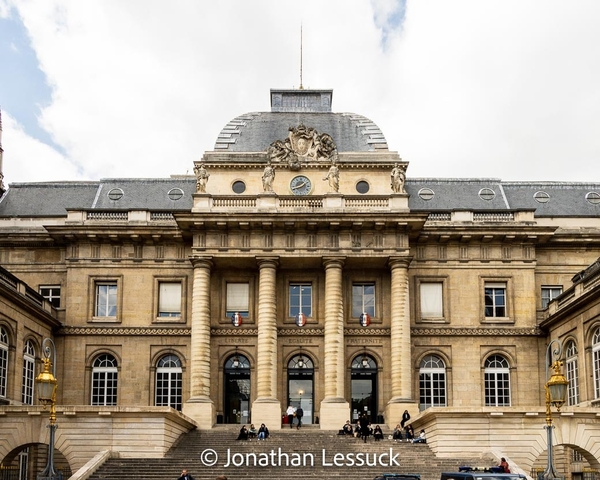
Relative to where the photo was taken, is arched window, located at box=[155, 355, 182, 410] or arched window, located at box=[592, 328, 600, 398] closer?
arched window, located at box=[592, 328, 600, 398]

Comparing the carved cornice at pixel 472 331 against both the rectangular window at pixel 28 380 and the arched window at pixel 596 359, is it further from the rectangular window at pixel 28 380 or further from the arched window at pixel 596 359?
the rectangular window at pixel 28 380

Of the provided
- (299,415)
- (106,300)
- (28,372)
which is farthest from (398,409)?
(28,372)

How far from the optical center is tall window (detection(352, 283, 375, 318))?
50.4 metres

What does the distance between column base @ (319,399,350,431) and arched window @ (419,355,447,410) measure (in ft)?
16.5

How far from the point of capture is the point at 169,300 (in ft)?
166

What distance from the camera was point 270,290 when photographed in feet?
159

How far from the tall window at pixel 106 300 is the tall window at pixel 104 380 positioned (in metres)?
2.20

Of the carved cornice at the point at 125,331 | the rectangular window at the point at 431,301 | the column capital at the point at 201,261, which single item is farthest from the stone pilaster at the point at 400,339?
the carved cornice at the point at 125,331

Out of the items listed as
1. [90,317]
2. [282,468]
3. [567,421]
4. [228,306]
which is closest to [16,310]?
[90,317]

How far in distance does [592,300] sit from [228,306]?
18.4 m

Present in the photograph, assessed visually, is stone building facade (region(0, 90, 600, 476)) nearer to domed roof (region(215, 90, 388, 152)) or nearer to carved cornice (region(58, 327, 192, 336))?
carved cornice (region(58, 327, 192, 336))

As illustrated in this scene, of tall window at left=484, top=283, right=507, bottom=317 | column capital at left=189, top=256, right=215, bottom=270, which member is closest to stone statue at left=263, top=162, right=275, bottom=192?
column capital at left=189, top=256, right=215, bottom=270

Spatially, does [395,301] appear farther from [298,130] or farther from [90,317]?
[90,317]

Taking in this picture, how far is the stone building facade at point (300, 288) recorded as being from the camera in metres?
48.5
